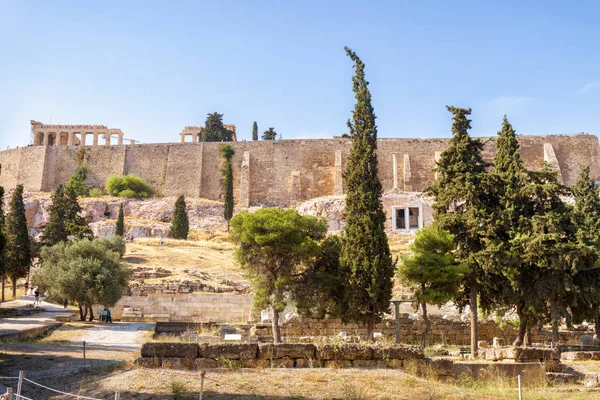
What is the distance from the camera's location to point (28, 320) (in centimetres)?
1853

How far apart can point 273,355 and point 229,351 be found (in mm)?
597

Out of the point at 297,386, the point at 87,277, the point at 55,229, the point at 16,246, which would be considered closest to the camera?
the point at 297,386

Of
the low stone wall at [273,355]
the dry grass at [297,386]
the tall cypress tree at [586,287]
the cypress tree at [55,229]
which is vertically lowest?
the dry grass at [297,386]

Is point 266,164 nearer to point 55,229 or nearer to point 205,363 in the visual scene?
point 55,229

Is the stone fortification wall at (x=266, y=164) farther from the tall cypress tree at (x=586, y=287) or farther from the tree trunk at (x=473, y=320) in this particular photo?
the tree trunk at (x=473, y=320)

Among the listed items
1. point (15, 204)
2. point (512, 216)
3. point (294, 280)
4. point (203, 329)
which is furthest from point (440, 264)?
point (15, 204)

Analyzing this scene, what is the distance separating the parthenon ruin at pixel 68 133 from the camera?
6319 centimetres

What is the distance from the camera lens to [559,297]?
15.7m

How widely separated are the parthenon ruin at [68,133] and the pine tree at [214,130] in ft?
25.7

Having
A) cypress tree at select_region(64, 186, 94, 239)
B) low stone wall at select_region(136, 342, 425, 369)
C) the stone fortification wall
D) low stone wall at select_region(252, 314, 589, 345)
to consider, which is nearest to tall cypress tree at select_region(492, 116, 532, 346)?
low stone wall at select_region(252, 314, 589, 345)

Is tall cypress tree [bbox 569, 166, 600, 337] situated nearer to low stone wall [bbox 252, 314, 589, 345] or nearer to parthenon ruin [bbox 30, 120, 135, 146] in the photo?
low stone wall [bbox 252, 314, 589, 345]

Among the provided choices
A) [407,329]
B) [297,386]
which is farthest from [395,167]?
[297,386]

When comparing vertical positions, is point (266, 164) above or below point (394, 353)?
above

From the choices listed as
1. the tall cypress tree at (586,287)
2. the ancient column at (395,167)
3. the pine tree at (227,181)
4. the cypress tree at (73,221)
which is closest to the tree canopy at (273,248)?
the tall cypress tree at (586,287)
